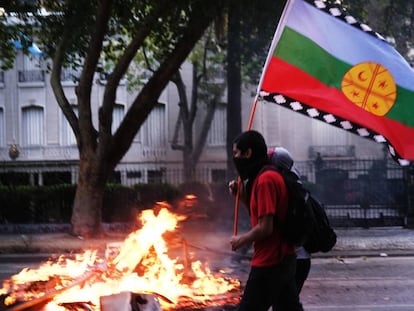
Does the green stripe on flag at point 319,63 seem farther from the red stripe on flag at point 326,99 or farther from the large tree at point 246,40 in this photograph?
the large tree at point 246,40

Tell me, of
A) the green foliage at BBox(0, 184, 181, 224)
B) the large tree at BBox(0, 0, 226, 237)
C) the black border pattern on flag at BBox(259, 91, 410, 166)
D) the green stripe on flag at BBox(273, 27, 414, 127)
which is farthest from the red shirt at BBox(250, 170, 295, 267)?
the green foliage at BBox(0, 184, 181, 224)

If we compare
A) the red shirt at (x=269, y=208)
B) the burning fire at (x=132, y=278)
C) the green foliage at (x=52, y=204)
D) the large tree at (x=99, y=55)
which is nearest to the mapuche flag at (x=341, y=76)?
the red shirt at (x=269, y=208)

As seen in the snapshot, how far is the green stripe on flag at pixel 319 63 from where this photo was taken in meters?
4.96

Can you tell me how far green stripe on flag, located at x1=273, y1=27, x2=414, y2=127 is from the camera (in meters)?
4.96

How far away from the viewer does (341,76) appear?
5.05 metres

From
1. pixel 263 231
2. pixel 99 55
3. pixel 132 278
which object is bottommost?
pixel 132 278

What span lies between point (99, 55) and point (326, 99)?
10.1 metres

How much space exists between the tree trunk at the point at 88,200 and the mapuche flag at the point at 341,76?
33.7 ft

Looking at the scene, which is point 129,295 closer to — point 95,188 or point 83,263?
point 83,263

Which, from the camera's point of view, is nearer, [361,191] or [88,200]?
[88,200]

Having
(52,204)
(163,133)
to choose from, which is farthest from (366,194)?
(163,133)

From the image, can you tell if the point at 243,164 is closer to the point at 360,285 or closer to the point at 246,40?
the point at 360,285

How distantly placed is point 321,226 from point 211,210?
46.6ft

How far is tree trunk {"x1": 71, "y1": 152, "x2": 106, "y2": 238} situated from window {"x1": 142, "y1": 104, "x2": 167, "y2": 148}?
1471 cm
